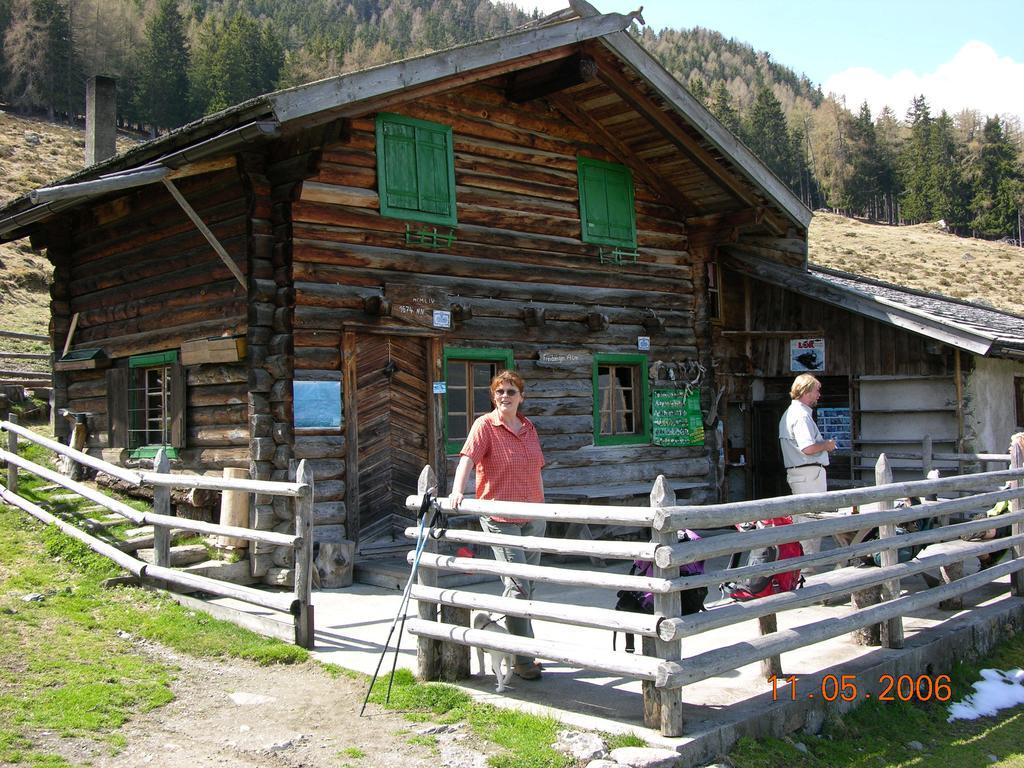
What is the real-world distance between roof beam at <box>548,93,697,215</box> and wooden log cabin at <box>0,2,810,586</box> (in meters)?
0.04

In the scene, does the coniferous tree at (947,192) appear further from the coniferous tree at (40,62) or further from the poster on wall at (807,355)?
the poster on wall at (807,355)

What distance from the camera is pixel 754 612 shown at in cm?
559

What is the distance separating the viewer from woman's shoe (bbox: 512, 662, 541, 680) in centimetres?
636

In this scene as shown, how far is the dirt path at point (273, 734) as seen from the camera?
5059mm

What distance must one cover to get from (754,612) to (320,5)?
4292 inches

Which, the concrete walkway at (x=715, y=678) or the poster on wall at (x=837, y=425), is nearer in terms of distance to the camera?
the concrete walkway at (x=715, y=678)

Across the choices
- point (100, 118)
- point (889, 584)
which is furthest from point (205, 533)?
point (100, 118)

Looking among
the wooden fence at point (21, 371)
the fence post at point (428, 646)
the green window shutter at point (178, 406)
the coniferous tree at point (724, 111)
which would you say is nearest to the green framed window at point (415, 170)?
the green window shutter at point (178, 406)

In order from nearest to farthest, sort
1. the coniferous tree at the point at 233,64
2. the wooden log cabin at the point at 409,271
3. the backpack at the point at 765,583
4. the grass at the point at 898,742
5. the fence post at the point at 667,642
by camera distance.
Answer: the fence post at the point at 667,642 → the grass at the point at 898,742 → the backpack at the point at 765,583 → the wooden log cabin at the point at 409,271 → the coniferous tree at the point at 233,64

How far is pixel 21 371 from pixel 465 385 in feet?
51.7

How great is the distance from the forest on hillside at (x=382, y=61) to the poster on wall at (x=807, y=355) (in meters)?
41.3

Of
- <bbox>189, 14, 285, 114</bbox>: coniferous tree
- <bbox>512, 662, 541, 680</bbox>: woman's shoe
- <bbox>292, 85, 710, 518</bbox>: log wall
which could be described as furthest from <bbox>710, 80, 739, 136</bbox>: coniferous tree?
<bbox>512, 662, 541, 680</bbox>: woman's shoe

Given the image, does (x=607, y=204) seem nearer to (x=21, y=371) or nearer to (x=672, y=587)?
(x=672, y=587)

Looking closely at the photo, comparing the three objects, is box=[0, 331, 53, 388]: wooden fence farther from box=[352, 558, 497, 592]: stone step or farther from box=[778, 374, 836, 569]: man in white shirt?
box=[778, 374, 836, 569]: man in white shirt
